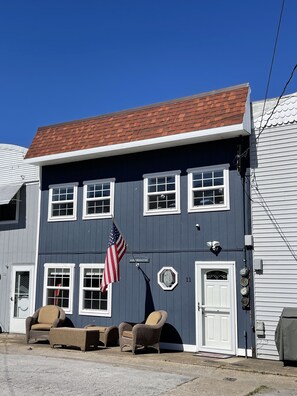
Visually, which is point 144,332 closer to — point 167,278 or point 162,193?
point 167,278

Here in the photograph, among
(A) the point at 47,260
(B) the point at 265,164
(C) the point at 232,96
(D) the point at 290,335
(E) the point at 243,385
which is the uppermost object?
(C) the point at 232,96

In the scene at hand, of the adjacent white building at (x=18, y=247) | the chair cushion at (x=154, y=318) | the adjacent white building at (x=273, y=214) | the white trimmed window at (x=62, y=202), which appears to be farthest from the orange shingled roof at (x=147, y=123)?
the chair cushion at (x=154, y=318)

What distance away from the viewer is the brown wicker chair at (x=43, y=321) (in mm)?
12727

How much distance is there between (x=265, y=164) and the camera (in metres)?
11.3

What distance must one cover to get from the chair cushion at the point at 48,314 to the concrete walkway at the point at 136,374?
5.32ft

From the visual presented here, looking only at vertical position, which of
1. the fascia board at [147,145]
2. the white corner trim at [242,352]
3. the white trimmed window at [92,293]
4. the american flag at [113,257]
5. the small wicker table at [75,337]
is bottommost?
the white corner trim at [242,352]

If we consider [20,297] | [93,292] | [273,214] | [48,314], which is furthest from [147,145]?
[20,297]

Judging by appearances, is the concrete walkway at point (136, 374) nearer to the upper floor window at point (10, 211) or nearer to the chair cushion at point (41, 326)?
the chair cushion at point (41, 326)

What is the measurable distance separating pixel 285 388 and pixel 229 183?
5.25 m

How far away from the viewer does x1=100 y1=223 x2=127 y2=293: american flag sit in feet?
39.8

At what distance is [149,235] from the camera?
Answer: 12742 mm

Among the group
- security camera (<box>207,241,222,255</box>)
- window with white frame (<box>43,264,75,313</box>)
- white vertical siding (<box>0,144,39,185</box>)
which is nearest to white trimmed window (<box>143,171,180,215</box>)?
security camera (<box>207,241,222,255</box>)

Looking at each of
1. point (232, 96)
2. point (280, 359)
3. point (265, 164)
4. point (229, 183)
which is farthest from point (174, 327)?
point (232, 96)

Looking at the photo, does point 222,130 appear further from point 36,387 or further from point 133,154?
point 36,387
